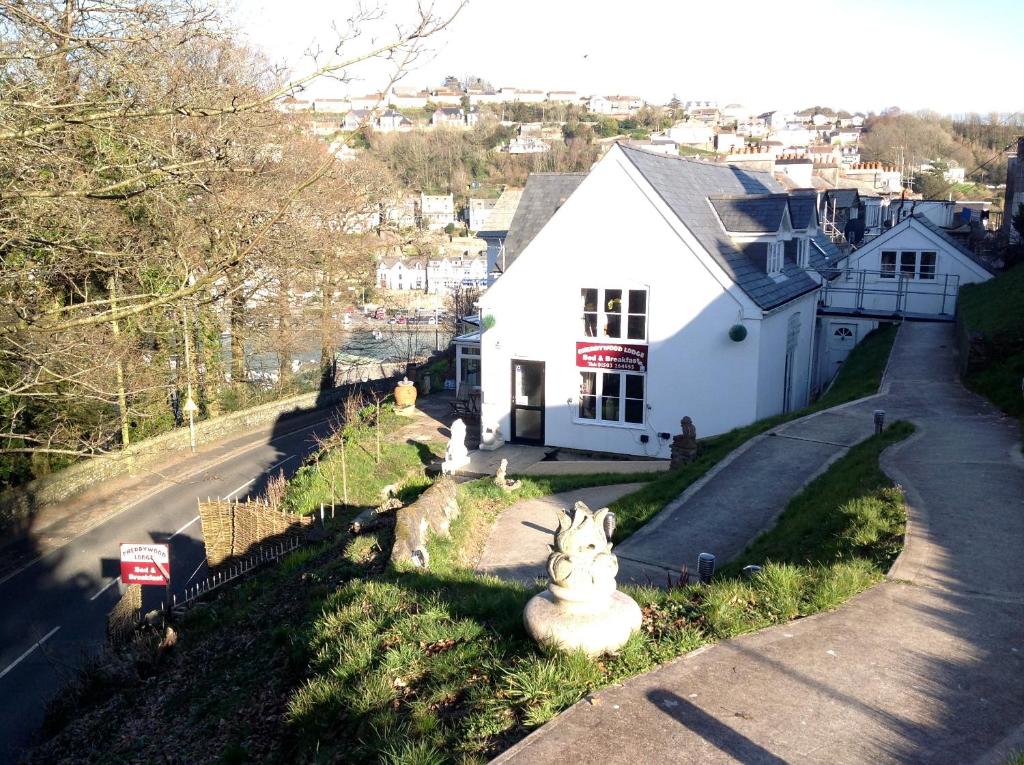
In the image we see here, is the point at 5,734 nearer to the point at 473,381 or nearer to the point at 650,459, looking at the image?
the point at 650,459

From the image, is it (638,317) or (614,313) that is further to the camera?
(614,313)

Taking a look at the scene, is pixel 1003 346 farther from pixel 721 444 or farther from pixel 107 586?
pixel 107 586

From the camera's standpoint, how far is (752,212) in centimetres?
2262

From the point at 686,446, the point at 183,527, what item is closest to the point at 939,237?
the point at 686,446

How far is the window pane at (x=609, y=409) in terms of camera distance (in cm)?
2281

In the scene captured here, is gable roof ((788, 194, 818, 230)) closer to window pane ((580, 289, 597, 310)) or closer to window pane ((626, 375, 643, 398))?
window pane ((580, 289, 597, 310))

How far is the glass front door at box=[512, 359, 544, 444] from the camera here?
23.5m

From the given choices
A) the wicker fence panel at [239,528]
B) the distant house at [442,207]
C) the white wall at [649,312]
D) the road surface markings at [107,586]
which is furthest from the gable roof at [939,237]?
the distant house at [442,207]

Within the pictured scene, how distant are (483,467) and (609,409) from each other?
12.8 ft

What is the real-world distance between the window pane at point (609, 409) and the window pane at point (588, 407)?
22cm

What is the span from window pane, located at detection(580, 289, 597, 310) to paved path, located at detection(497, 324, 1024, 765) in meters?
13.7

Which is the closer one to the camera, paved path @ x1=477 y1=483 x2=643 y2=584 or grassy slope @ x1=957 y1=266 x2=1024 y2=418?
paved path @ x1=477 y1=483 x2=643 y2=584

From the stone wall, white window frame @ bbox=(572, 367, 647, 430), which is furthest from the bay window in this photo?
the stone wall

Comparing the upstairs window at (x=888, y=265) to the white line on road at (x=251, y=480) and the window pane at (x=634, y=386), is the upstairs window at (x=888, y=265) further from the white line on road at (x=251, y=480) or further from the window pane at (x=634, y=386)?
the white line on road at (x=251, y=480)
